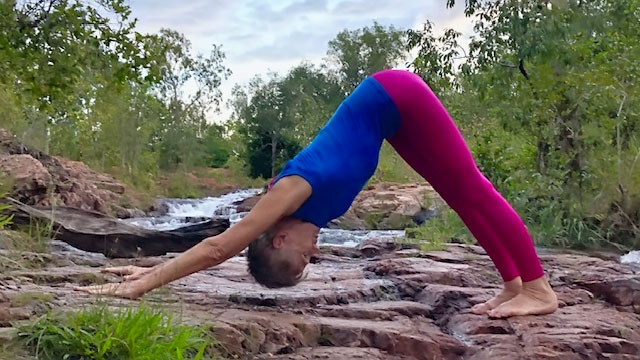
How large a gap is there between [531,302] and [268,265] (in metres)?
1.28

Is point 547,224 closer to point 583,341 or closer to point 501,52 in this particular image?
point 501,52

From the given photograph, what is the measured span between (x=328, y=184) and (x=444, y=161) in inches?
24.0

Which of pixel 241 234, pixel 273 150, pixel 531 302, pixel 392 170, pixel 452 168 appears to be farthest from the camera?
pixel 273 150

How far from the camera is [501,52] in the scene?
45.0 ft

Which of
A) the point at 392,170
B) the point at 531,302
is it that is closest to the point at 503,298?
the point at 531,302

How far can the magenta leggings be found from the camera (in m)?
3.34

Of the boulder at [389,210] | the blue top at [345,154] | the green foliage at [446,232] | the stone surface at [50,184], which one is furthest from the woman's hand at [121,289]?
the boulder at [389,210]

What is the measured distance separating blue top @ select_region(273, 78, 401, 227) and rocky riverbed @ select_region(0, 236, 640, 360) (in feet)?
1.62

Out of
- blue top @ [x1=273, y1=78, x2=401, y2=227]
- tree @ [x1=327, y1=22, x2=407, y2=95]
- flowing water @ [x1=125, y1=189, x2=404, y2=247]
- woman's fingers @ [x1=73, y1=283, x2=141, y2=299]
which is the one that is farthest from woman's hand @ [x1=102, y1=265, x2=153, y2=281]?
tree @ [x1=327, y1=22, x2=407, y2=95]

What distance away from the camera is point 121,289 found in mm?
3029

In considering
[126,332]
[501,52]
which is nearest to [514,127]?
[501,52]

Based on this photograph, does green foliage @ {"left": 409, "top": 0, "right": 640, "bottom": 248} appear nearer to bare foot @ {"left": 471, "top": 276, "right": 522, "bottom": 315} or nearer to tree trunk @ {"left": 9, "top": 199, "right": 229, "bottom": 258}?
tree trunk @ {"left": 9, "top": 199, "right": 229, "bottom": 258}

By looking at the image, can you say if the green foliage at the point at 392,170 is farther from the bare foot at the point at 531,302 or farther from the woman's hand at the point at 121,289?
the woman's hand at the point at 121,289

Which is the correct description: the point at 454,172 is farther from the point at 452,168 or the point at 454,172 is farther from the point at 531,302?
the point at 531,302
